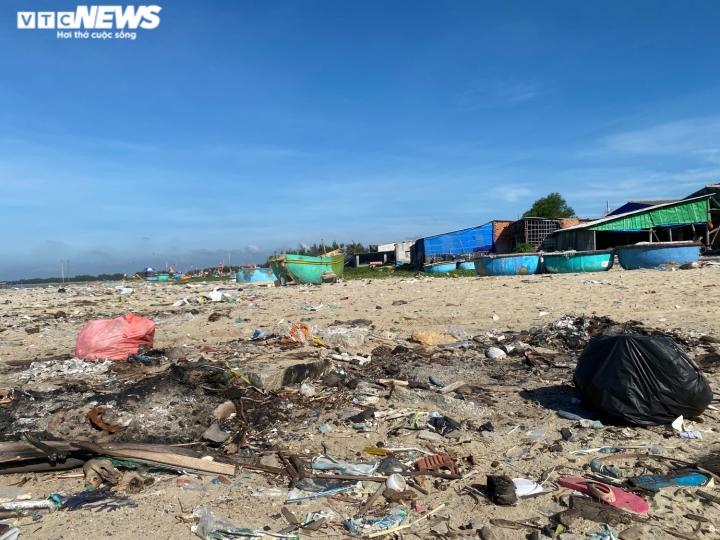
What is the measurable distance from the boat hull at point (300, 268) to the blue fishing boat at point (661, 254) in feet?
37.7

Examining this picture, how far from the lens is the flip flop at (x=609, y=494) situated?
2.48 m

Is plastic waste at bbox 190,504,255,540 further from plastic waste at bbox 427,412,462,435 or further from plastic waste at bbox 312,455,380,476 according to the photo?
plastic waste at bbox 427,412,462,435

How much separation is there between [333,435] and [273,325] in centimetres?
509

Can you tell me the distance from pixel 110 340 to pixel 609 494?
5.68 m

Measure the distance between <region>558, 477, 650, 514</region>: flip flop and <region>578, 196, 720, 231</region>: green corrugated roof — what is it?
2209 cm

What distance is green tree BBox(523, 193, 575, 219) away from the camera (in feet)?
132

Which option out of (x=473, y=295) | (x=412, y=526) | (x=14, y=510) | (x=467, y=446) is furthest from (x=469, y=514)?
(x=473, y=295)

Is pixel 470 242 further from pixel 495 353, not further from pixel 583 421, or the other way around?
pixel 583 421

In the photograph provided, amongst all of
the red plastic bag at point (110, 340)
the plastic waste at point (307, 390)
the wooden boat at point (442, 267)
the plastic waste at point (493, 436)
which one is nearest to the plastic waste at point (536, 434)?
the plastic waste at point (493, 436)

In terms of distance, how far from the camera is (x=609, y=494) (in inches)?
101

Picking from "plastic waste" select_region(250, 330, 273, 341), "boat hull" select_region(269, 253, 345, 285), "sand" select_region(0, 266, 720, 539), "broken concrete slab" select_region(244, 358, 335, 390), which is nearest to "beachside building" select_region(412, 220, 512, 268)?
"boat hull" select_region(269, 253, 345, 285)

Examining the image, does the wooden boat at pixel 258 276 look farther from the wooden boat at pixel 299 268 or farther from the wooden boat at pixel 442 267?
the wooden boat at pixel 442 267

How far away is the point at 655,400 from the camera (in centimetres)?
332

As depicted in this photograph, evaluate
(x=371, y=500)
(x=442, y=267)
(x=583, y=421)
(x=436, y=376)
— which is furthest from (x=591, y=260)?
(x=371, y=500)
